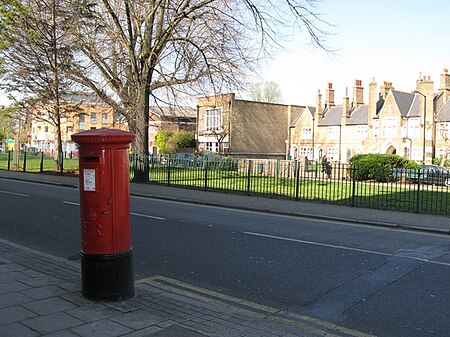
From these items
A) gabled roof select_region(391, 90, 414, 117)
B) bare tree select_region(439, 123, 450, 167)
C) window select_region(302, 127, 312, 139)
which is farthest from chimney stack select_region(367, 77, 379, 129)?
window select_region(302, 127, 312, 139)

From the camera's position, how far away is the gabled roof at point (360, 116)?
59281 millimetres

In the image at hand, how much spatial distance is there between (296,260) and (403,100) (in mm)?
53703

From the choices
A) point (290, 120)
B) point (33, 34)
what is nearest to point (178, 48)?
point (33, 34)

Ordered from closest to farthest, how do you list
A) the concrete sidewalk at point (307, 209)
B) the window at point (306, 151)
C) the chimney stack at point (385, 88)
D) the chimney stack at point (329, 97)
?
1. the concrete sidewalk at point (307, 209)
2. the chimney stack at point (385, 88)
3. the window at point (306, 151)
4. the chimney stack at point (329, 97)

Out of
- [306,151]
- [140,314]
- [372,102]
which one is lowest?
[140,314]

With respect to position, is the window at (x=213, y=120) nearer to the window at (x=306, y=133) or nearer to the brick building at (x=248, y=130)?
the brick building at (x=248, y=130)

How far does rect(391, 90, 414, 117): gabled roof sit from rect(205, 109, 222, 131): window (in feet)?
74.6

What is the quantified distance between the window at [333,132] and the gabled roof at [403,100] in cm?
962

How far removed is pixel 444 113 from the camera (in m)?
51.5

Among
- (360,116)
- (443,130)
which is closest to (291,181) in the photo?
(443,130)

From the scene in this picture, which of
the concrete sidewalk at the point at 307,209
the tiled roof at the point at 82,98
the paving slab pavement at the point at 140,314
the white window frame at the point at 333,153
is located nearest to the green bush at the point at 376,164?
the concrete sidewalk at the point at 307,209

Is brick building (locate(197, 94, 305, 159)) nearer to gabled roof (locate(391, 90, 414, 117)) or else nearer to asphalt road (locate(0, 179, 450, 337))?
gabled roof (locate(391, 90, 414, 117))

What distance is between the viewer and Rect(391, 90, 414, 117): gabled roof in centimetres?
5477

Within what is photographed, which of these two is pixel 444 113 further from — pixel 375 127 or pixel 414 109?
pixel 375 127
